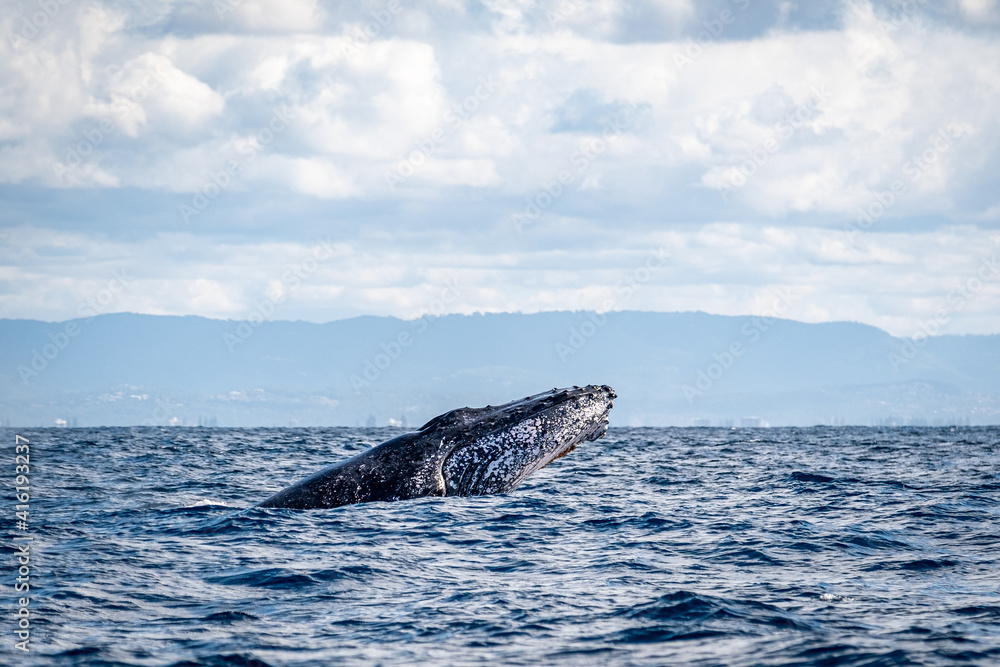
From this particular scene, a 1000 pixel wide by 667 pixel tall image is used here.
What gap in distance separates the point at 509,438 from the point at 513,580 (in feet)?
10.1

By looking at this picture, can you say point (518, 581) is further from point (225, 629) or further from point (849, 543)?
point (849, 543)

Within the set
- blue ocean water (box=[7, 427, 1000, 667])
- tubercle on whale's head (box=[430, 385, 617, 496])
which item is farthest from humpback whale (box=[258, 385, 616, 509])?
blue ocean water (box=[7, 427, 1000, 667])

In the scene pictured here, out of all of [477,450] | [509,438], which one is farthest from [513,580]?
[477,450]

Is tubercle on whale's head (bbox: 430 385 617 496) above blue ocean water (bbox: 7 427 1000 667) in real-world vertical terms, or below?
above

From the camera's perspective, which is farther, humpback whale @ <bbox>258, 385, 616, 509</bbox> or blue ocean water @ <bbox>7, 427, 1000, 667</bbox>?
humpback whale @ <bbox>258, 385, 616, 509</bbox>

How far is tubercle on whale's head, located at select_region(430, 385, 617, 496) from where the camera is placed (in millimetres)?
14281

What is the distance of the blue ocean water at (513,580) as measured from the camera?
8.55 m

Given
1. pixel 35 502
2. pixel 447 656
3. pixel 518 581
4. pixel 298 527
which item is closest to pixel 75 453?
pixel 35 502

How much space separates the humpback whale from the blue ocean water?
0.32 m

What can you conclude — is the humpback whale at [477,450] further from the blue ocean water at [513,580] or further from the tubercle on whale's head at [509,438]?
the blue ocean water at [513,580]

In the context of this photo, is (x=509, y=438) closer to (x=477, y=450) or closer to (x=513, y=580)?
(x=477, y=450)

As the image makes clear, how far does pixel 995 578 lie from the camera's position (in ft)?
37.8

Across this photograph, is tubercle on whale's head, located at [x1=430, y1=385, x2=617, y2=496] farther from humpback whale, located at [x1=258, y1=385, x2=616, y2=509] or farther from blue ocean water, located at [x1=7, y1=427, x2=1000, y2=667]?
blue ocean water, located at [x1=7, y1=427, x2=1000, y2=667]

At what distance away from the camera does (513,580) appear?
11492mm
